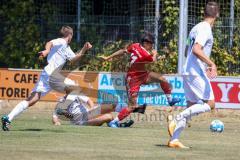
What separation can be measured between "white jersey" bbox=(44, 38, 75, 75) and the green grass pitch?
121 centimetres

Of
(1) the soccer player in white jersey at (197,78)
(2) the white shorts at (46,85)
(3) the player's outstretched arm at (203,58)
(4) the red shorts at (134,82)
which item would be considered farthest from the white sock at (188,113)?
(4) the red shorts at (134,82)

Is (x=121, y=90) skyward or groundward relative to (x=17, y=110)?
groundward

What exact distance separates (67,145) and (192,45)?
7.63ft

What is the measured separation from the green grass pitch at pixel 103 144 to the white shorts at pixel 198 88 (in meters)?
0.76

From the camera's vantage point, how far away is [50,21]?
26281 mm

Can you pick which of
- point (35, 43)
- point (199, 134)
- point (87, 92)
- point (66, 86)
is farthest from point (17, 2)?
point (199, 134)

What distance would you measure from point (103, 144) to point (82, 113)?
5.08 meters

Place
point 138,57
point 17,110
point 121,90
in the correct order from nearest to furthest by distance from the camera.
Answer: point 17,110 < point 138,57 < point 121,90

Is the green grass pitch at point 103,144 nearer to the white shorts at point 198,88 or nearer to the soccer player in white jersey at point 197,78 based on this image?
the soccer player in white jersey at point 197,78

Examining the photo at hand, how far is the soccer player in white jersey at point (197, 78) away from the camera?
471 inches

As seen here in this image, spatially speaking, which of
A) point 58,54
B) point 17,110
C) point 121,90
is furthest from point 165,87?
point 121,90

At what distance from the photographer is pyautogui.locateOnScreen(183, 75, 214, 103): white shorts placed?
12.1 m

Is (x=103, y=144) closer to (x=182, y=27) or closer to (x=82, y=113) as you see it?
(x=82, y=113)

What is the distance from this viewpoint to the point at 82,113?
57.3 feet
